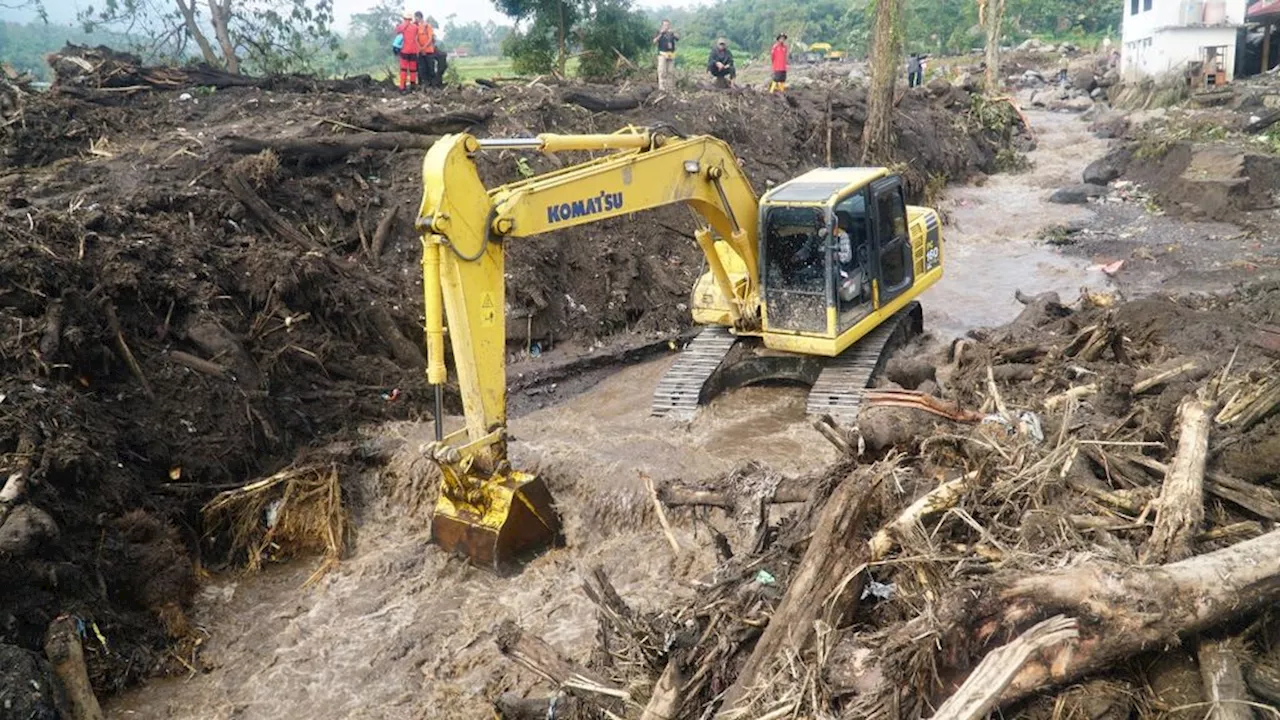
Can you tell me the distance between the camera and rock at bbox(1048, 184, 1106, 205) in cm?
1952

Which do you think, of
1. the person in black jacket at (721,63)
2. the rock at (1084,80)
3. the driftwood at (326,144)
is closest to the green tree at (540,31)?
the person in black jacket at (721,63)

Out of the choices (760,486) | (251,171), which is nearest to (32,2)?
(251,171)

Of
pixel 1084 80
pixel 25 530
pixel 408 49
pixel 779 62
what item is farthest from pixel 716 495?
pixel 1084 80

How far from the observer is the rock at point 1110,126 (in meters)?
25.5

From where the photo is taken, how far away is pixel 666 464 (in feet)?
27.6

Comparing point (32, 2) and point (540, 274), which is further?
point (32, 2)

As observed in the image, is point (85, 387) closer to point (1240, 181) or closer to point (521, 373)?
point (521, 373)

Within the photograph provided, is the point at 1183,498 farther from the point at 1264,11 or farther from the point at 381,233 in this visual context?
the point at 1264,11

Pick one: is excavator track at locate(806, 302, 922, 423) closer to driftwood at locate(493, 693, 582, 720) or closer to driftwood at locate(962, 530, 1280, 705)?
driftwood at locate(493, 693, 582, 720)

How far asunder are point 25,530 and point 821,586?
5.37 metres

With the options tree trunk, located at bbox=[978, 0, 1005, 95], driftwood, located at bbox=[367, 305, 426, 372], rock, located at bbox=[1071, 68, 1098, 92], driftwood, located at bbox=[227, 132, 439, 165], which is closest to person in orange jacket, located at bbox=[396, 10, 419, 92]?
driftwood, located at bbox=[227, 132, 439, 165]

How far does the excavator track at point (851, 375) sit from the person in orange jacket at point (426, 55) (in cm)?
1047

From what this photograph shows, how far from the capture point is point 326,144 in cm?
1203

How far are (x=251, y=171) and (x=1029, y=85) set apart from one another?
1366 inches
